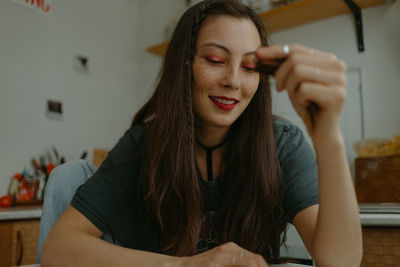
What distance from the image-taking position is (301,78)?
0.52 meters

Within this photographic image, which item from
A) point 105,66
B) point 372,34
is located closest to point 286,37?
point 372,34

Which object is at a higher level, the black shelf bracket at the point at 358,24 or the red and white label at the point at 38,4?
the red and white label at the point at 38,4

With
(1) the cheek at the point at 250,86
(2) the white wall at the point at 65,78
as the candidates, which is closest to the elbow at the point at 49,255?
(1) the cheek at the point at 250,86

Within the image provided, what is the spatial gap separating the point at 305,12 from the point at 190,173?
59.8 inches

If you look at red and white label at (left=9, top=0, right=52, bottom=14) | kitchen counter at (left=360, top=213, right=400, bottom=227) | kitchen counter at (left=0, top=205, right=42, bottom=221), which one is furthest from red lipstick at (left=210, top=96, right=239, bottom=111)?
red and white label at (left=9, top=0, right=52, bottom=14)

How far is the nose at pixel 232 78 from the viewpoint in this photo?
87cm

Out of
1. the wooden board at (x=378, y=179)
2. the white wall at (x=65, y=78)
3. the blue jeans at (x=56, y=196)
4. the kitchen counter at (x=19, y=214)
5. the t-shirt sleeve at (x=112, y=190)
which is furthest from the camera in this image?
the white wall at (x=65, y=78)

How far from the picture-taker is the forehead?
88 cm

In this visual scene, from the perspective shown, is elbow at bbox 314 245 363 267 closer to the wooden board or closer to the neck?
the neck

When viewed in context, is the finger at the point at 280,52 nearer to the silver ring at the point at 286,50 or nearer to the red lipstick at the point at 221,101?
Answer: the silver ring at the point at 286,50

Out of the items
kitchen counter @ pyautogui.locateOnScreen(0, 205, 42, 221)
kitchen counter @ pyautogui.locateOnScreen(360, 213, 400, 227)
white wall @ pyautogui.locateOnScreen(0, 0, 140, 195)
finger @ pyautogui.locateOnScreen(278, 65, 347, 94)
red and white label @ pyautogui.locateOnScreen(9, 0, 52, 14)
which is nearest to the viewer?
finger @ pyautogui.locateOnScreen(278, 65, 347, 94)

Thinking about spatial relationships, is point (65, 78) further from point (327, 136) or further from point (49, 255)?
point (327, 136)

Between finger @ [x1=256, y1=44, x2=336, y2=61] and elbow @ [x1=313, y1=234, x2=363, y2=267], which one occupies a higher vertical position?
finger @ [x1=256, y1=44, x2=336, y2=61]

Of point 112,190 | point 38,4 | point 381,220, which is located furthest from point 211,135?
point 38,4
